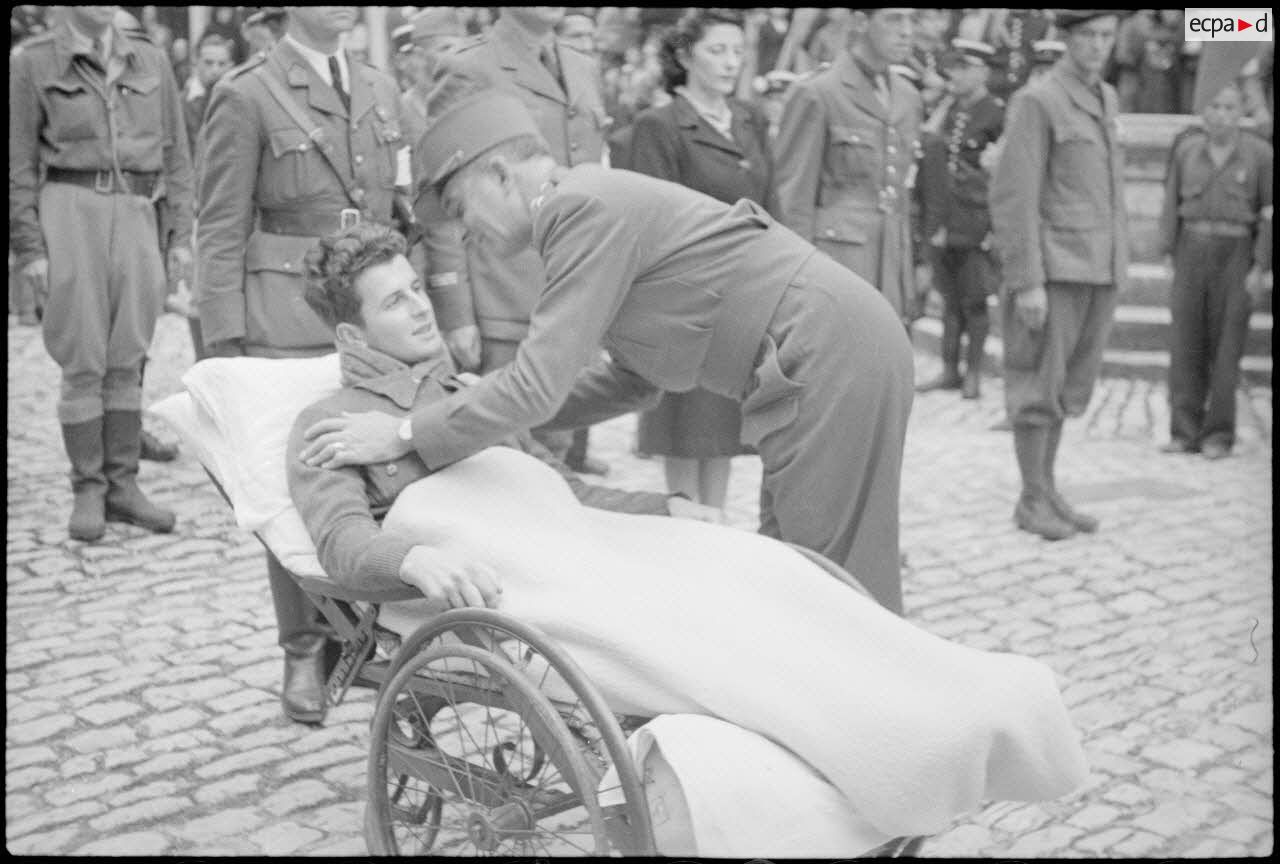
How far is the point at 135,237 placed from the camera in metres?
6.54

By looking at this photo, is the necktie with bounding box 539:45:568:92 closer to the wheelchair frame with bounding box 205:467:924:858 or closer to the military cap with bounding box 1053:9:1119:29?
the military cap with bounding box 1053:9:1119:29

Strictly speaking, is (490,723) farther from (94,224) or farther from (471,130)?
(94,224)

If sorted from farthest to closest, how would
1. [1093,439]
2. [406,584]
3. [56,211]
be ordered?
[1093,439] → [56,211] → [406,584]

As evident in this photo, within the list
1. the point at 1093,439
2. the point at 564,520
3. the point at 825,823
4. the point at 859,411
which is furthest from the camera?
the point at 1093,439

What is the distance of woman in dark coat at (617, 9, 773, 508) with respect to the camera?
5723mm

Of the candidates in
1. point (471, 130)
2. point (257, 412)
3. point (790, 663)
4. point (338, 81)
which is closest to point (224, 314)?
point (338, 81)

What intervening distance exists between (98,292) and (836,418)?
377 centimetres

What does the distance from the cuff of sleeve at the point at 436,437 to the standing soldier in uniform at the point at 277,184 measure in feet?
4.80

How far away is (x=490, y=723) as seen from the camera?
338 cm

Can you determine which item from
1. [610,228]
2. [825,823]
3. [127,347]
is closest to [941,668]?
[825,823]

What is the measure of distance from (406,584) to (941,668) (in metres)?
1.04

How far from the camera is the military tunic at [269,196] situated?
500cm

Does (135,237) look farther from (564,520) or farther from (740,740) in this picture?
(740,740)

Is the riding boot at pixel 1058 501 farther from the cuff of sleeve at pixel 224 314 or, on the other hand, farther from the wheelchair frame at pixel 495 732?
the wheelchair frame at pixel 495 732
